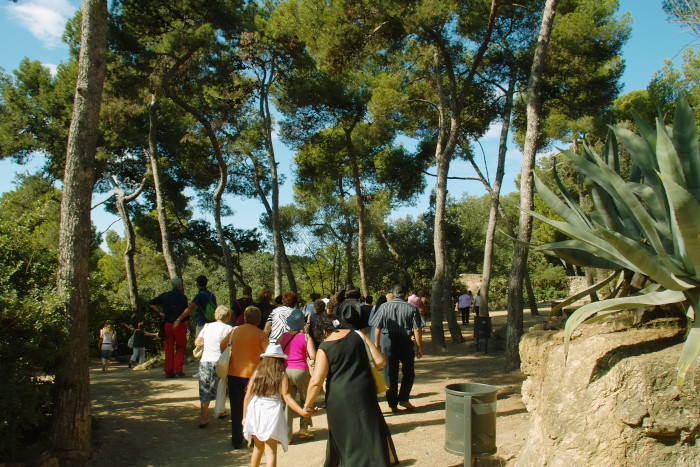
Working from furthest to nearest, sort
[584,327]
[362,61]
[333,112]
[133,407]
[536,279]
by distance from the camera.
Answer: [536,279]
[333,112]
[362,61]
[133,407]
[584,327]

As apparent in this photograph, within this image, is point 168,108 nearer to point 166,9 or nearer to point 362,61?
point 166,9

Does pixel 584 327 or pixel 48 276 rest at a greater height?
pixel 48 276

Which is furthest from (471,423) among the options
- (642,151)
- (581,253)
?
(642,151)

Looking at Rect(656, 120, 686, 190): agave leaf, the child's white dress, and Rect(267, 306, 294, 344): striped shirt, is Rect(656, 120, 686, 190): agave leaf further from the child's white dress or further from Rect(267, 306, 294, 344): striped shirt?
Rect(267, 306, 294, 344): striped shirt

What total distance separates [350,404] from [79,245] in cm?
392

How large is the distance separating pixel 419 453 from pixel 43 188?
20.9m

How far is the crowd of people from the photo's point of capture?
4.19 meters

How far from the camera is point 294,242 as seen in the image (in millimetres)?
36562

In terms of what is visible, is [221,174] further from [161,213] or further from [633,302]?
[633,302]

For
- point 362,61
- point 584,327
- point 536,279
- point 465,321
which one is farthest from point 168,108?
point 536,279

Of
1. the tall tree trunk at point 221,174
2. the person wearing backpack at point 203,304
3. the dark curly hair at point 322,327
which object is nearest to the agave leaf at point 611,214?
the dark curly hair at point 322,327

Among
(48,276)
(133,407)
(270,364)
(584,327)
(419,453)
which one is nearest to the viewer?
(584,327)

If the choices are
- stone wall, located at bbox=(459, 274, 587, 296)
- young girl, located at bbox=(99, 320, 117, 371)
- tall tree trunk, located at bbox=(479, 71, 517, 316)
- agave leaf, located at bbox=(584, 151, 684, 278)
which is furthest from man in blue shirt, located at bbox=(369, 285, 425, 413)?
stone wall, located at bbox=(459, 274, 587, 296)

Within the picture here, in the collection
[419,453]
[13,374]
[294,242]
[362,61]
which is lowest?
[419,453]
